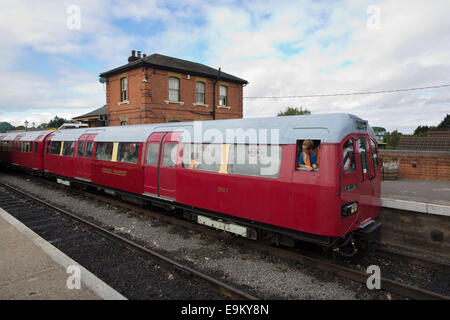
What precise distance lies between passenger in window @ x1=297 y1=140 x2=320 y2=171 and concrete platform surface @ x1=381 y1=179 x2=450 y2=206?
13.7 ft

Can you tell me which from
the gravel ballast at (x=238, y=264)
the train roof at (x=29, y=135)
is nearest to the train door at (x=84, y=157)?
the gravel ballast at (x=238, y=264)

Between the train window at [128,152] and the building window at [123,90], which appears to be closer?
the train window at [128,152]

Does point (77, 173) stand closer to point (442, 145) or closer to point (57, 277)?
point (57, 277)

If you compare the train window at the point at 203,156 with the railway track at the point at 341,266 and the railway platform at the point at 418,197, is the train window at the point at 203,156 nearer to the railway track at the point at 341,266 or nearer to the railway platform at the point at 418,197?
the railway track at the point at 341,266

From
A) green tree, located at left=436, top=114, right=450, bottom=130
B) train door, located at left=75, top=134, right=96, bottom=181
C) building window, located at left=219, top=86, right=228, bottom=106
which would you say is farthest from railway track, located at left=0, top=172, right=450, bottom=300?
green tree, located at left=436, top=114, right=450, bottom=130

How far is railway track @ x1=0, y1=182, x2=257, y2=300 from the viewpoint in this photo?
4.73 m

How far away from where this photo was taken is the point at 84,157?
12070 mm

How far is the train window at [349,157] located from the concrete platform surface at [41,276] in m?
4.38

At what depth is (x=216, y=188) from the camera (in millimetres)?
6602

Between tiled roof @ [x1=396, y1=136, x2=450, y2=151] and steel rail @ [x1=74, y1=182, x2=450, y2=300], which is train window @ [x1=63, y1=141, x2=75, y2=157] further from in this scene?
tiled roof @ [x1=396, y1=136, x2=450, y2=151]

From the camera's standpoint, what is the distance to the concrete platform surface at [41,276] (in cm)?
416
